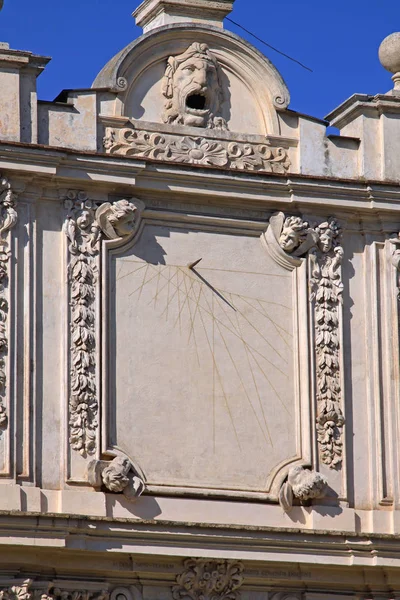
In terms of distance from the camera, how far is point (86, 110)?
77.2 feet

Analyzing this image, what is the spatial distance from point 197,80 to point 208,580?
5057 mm

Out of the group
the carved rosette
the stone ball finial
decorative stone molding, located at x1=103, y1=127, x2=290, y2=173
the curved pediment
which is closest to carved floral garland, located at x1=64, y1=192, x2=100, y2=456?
the carved rosette

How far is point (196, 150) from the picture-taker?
2386 cm

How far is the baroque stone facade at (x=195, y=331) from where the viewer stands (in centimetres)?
2253

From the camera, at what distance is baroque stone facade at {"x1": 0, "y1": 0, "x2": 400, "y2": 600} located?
73.9ft

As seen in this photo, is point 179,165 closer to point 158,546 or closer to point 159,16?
point 159,16

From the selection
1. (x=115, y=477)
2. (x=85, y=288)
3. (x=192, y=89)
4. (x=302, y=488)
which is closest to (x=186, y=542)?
(x=115, y=477)

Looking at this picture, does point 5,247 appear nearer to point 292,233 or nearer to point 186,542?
point 292,233

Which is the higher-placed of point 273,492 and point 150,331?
point 150,331

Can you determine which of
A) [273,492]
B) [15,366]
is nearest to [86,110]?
[15,366]

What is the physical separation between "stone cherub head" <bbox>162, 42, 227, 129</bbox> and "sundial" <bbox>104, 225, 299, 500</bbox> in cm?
118

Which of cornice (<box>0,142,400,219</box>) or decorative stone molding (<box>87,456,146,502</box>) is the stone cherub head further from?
decorative stone molding (<box>87,456,146,502</box>)

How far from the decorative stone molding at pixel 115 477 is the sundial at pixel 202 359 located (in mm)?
258

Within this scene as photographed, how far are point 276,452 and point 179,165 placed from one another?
3.01 meters
